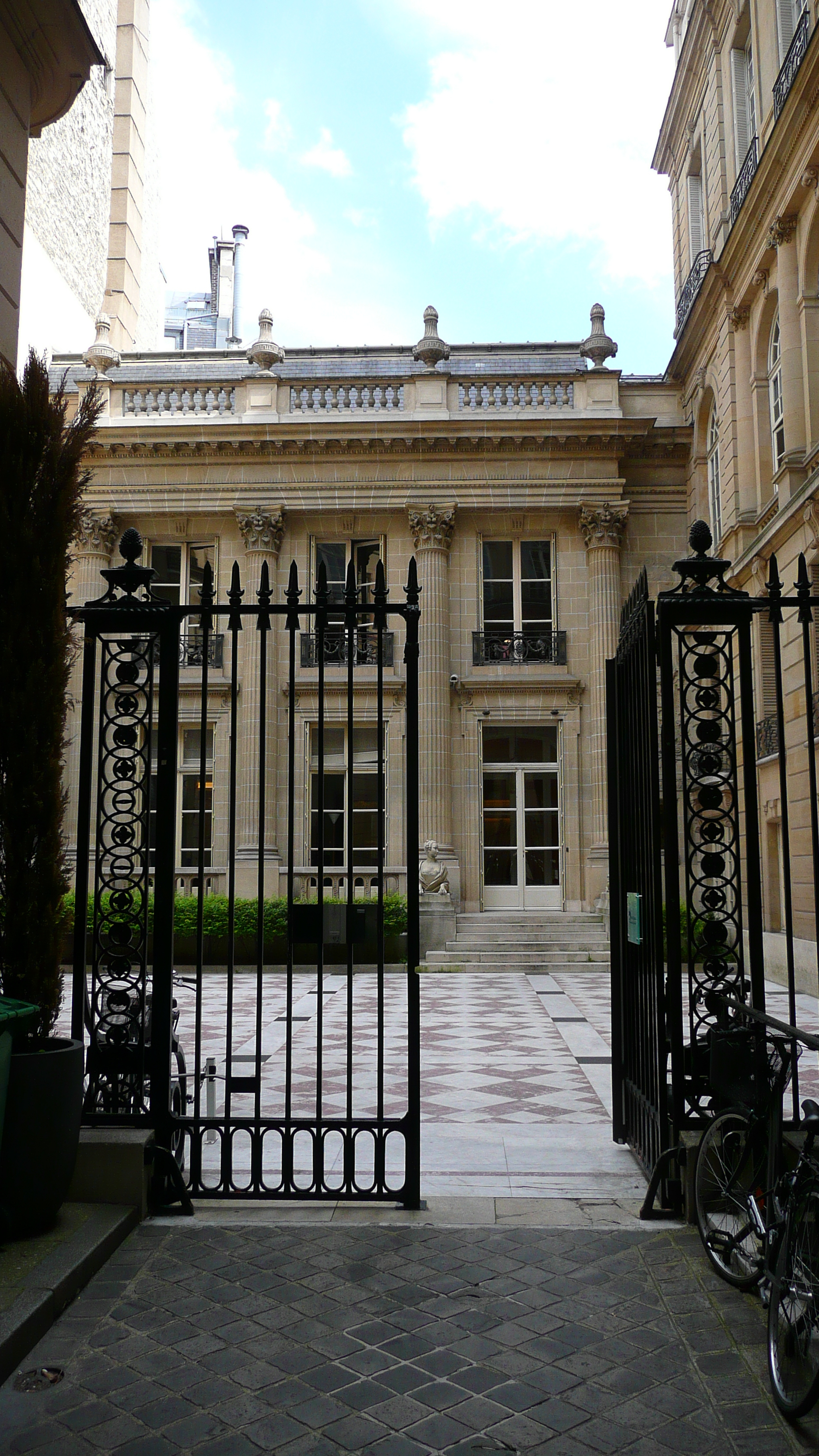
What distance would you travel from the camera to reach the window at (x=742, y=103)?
1772 cm

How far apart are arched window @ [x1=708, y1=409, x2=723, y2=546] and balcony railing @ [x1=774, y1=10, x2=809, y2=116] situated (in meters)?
5.53

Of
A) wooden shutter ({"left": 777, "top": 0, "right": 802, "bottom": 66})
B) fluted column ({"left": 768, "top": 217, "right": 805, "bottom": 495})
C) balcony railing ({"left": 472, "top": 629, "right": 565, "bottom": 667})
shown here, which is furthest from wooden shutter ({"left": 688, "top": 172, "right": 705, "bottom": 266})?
balcony railing ({"left": 472, "top": 629, "right": 565, "bottom": 667})

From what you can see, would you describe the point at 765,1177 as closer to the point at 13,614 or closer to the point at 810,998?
the point at 13,614

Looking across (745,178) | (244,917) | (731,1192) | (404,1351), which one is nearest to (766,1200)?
(731,1192)

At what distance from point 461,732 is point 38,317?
516 inches

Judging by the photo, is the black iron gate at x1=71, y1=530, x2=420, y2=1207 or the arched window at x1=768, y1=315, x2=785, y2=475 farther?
the arched window at x1=768, y1=315, x2=785, y2=475

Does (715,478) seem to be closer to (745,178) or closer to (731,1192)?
(745,178)

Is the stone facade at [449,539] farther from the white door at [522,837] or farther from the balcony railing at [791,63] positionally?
the balcony railing at [791,63]

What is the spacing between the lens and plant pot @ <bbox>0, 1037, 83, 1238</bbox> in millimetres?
4078

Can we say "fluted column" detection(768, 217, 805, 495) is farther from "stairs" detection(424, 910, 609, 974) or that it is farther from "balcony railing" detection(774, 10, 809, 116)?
"stairs" detection(424, 910, 609, 974)

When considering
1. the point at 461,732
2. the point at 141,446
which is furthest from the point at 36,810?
the point at 141,446

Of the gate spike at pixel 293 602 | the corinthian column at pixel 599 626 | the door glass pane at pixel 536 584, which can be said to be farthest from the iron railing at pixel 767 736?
the gate spike at pixel 293 602

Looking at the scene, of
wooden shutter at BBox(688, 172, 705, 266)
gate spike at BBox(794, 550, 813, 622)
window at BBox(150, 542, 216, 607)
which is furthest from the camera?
window at BBox(150, 542, 216, 607)

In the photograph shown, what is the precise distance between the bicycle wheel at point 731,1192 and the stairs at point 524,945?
42.3ft
